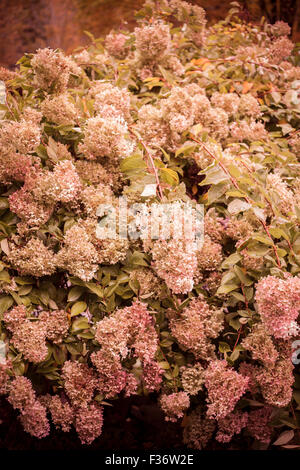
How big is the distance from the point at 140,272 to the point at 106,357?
218mm

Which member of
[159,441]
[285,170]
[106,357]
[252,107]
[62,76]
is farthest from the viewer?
[159,441]

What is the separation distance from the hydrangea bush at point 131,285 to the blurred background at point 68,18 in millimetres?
1409

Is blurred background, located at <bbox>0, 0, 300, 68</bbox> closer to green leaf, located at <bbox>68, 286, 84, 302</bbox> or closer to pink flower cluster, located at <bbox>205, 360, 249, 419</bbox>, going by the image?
green leaf, located at <bbox>68, 286, 84, 302</bbox>

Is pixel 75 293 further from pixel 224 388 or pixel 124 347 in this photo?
pixel 224 388

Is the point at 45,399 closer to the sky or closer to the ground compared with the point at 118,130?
closer to the ground

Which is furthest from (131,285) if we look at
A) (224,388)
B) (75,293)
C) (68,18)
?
(68,18)

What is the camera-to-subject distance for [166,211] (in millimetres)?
946

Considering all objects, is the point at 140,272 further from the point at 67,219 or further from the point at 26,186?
the point at 26,186

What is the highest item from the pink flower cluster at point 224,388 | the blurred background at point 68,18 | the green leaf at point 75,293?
the blurred background at point 68,18

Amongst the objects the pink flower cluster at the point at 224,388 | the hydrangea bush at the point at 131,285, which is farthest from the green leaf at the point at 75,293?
the pink flower cluster at the point at 224,388

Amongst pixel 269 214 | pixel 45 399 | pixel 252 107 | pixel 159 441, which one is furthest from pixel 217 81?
pixel 159 441

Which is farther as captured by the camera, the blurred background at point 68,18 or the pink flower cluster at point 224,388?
the blurred background at point 68,18

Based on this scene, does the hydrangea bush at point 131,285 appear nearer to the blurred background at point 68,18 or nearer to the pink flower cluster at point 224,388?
the pink flower cluster at point 224,388

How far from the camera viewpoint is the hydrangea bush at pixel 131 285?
916 mm
